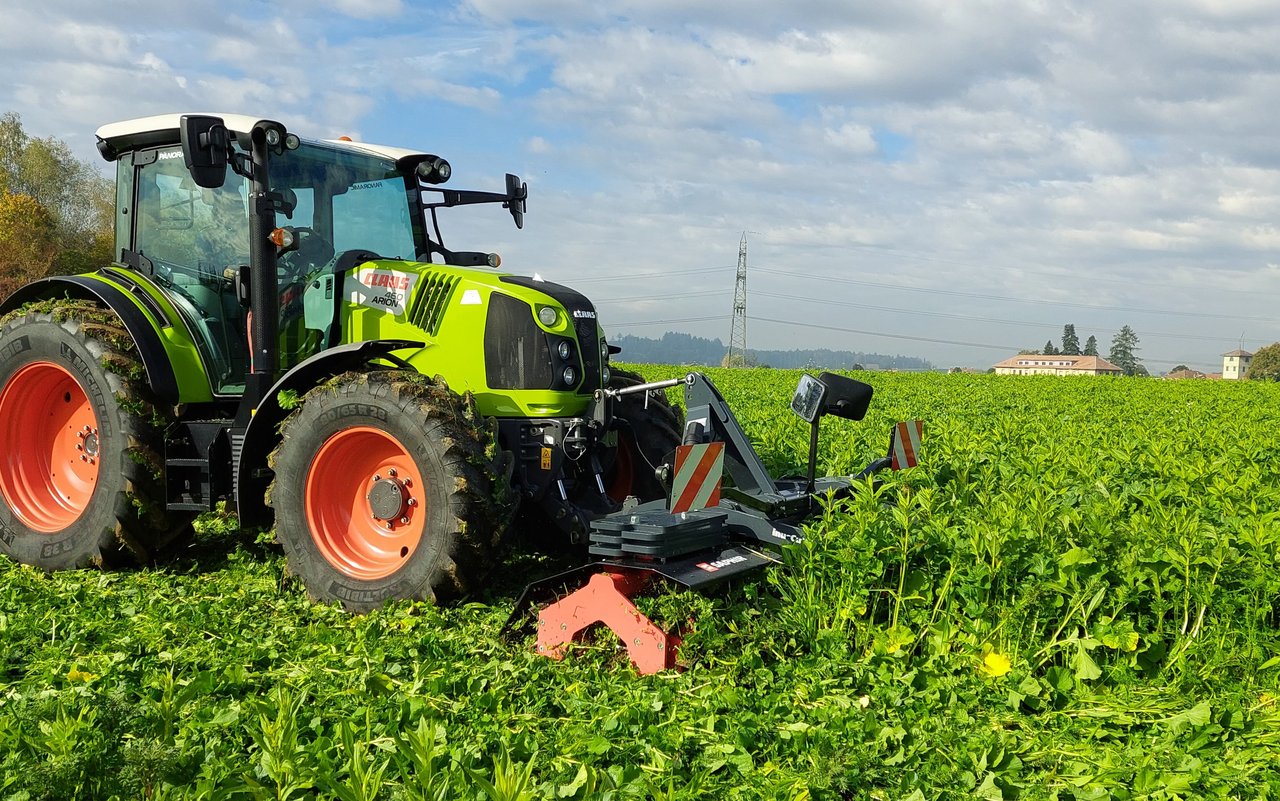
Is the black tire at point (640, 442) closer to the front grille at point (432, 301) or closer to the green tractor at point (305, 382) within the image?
the green tractor at point (305, 382)

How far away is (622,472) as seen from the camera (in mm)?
6742

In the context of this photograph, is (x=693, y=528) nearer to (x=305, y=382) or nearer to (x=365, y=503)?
(x=365, y=503)

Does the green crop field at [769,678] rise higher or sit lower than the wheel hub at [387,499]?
lower

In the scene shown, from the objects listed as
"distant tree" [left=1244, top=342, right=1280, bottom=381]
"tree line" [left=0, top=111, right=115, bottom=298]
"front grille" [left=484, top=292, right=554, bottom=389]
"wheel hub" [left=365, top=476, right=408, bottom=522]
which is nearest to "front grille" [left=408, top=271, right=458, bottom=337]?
"front grille" [left=484, top=292, right=554, bottom=389]

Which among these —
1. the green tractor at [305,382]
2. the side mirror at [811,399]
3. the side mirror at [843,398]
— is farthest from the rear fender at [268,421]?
the side mirror at [843,398]

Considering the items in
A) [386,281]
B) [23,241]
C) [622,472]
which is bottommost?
[622,472]

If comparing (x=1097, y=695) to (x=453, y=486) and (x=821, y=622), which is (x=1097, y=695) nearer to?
(x=821, y=622)

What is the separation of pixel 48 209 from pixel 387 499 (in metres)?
53.2

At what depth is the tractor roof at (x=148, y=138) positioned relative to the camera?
6465mm

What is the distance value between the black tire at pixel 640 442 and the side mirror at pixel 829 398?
1255mm

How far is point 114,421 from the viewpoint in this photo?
614 centimetres

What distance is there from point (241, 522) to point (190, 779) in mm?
2891

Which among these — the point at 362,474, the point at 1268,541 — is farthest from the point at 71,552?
the point at 1268,541

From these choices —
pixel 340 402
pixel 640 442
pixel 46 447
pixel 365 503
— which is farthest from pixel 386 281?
pixel 46 447
